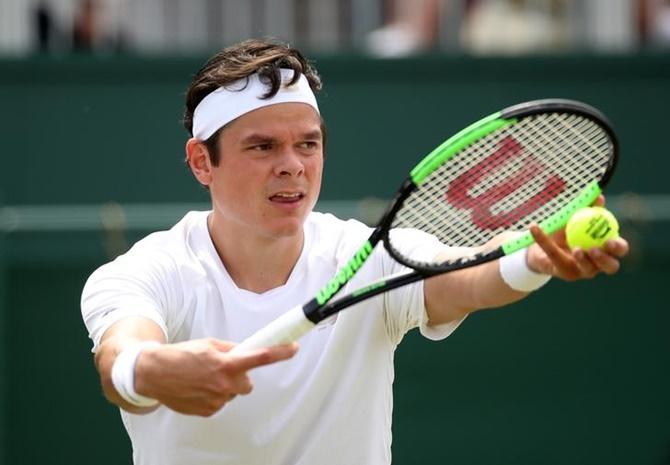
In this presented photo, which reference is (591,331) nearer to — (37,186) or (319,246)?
(37,186)

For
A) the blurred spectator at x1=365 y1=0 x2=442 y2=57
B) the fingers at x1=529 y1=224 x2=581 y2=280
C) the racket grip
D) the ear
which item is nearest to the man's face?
the ear

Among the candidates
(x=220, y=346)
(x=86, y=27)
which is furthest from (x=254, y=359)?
(x=86, y=27)

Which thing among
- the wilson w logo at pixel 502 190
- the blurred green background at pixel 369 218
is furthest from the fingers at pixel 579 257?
the blurred green background at pixel 369 218

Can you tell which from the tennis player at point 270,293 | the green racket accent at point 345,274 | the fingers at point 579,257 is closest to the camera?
the fingers at point 579,257

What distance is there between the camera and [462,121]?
847 cm

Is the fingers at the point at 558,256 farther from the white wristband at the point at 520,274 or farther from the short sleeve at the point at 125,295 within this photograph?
the short sleeve at the point at 125,295

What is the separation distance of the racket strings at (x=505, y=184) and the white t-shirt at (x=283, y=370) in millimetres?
194

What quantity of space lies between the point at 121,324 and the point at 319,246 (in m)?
0.75

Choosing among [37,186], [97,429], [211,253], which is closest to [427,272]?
[211,253]

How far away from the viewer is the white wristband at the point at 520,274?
3.61 m

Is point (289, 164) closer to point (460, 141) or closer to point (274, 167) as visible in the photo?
point (274, 167)

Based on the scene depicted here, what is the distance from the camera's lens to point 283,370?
13.1ft

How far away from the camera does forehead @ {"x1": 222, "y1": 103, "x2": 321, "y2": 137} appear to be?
401cm

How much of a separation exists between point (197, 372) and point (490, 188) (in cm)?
118
